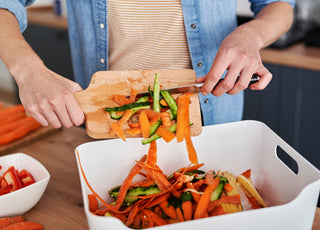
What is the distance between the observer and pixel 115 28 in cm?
138

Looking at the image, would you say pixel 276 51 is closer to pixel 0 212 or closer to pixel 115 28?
pixel 115 28

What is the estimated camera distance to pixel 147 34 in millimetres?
1348

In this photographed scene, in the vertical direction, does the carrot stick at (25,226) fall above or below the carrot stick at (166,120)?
below

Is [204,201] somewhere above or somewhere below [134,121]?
below

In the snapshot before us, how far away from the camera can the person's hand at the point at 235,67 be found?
39.4 inches

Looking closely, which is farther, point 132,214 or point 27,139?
point 27,139

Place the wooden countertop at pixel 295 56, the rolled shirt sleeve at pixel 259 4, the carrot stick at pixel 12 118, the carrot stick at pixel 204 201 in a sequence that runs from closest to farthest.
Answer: the carrot stick at pixel 204 201, the rolled shirt sleeve at pixel 259 4, the carrot stick at pixel 12 118, the wooden countertop at pixel 295 56

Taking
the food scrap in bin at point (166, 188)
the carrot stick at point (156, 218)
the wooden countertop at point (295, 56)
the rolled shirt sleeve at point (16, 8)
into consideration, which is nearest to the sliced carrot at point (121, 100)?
the food scrap in bin at point (166, 188)

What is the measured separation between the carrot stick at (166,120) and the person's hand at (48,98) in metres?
0.22

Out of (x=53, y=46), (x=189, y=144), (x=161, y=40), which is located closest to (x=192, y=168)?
(x=189, y=144)

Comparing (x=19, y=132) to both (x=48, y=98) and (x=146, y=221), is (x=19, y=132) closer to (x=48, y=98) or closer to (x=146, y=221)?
(x=48, y=98)

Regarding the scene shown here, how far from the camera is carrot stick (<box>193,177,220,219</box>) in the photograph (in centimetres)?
85

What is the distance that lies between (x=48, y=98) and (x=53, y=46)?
261cm

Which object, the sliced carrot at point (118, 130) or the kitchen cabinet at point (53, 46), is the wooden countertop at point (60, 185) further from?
the kitchen cabinet at point (53, 46)
